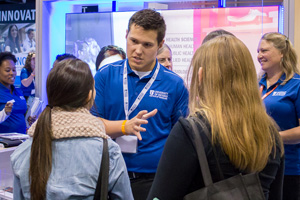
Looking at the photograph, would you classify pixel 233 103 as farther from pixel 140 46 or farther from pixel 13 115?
pixel 13 115

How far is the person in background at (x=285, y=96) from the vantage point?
2.63m

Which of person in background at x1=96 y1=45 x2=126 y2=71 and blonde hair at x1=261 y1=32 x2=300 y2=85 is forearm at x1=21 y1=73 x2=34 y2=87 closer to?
person in background at x1=96 y1=45 x2=126 y2=71

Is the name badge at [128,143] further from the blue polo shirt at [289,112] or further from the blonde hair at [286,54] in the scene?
the blonde hair at [286,54]

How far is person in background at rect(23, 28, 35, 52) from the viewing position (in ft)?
28.7

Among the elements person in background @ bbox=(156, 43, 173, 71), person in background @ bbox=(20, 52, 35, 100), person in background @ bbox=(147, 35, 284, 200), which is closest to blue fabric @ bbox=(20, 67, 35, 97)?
person in background @ bbox=(20, 52, 35, 100)

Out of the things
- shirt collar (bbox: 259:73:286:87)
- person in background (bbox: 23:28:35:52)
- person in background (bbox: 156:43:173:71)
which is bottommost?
shirt collar (bbox: 259:73:286:87)

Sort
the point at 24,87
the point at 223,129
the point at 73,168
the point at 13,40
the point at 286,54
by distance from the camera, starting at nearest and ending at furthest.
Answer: the point at 223,129 → the point at 73,168 → the point at 286,54 → the point at 24,87 → the point at 13,40

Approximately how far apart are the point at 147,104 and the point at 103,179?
29.6 inches

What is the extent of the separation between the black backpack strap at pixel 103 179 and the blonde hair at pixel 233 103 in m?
0.48

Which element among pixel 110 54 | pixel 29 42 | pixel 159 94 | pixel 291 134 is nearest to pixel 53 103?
pixel 159 94

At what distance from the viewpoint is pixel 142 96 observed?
2188 millimetres

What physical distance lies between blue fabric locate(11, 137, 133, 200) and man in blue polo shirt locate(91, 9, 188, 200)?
22.8 inches

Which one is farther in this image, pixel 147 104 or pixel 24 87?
pixel 24 87

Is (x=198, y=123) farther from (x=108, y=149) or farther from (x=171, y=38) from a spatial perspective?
(x=171, y=38)
